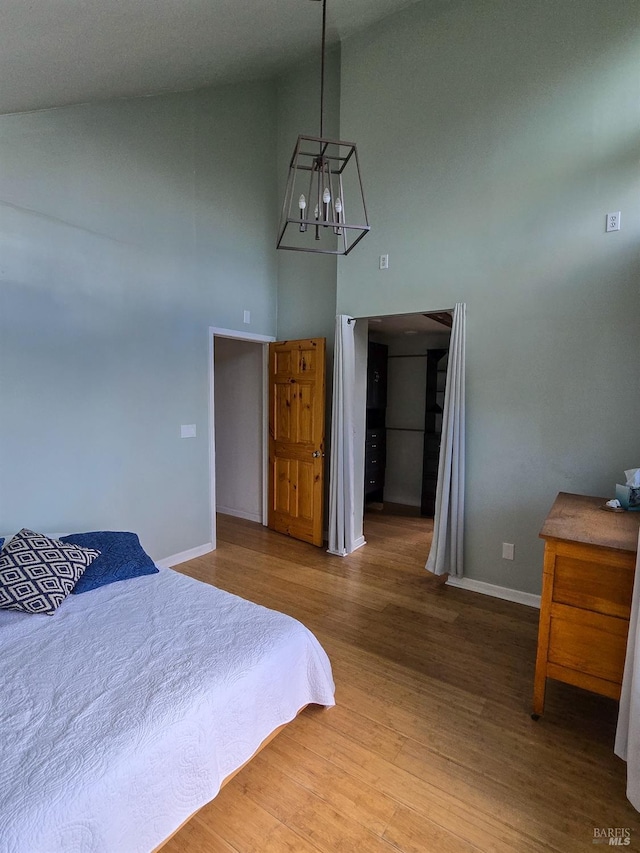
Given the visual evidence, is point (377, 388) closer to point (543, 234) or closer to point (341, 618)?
point (543, 234)

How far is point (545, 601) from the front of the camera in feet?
6.32

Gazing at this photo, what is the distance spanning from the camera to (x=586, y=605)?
1839 millimetres

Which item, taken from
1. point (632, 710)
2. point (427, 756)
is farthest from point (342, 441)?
point (632, 710)

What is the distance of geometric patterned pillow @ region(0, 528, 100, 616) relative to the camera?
199 centimetres

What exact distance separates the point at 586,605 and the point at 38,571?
2.63 metres

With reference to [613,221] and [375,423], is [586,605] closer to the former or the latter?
[613,221]

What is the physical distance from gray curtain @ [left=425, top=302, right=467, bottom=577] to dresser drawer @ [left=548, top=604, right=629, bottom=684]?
1388mm

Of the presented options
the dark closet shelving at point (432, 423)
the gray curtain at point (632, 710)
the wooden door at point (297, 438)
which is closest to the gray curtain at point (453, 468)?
the wooden door at point (297, 438)

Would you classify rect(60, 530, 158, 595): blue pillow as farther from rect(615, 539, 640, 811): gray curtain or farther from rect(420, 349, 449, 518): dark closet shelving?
rect(420, 349, 449, 518): dark closet shelving

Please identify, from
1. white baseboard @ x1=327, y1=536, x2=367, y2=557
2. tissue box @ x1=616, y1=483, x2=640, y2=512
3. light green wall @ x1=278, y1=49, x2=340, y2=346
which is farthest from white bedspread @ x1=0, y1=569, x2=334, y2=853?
light green wall @ x1=278, y1=49, x2=340, y2=346

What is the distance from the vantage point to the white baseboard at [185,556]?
3.68 meters

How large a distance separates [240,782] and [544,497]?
2535 millimetres

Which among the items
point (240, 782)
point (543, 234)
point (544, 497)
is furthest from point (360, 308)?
point (240, 782)

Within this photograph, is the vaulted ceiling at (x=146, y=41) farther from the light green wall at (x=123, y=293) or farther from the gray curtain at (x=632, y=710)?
the gray curtain at (x=632, y=710)
